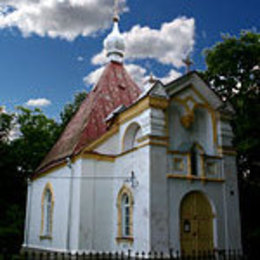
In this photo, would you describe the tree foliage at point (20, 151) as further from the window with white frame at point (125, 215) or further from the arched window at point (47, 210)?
the window with white frame at point (125, 215)

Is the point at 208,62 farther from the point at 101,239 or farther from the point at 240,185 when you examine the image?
the point at 101,239

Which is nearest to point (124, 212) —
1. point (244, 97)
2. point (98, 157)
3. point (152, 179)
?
point (152, 179)

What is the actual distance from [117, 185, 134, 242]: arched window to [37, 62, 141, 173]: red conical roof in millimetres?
2550

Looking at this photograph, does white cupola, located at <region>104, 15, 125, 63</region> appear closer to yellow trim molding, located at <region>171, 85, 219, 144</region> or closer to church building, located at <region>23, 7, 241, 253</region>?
church building, located at <region>23, 7, 241, 253</region>

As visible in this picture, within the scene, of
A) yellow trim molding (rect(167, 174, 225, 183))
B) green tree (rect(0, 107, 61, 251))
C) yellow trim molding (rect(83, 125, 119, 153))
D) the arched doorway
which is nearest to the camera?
the arched doorway

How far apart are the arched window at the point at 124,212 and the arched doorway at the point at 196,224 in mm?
1962

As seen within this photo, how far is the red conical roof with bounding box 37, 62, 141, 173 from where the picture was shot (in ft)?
49.3

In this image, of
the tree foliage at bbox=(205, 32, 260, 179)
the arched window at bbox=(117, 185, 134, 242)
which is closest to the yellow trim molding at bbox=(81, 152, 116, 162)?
the arched window at bbox=(117, 185, 134, 242)

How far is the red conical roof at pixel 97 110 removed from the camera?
1504cm

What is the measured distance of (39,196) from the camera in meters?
17.4

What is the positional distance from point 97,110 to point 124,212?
535cm

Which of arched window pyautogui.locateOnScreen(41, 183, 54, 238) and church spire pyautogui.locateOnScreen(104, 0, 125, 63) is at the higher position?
church spire pyautogui.locateOnScreen(104, 0, 125, 63)

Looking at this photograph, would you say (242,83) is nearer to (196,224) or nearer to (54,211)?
(196,224)

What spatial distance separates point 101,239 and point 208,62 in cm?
1129
